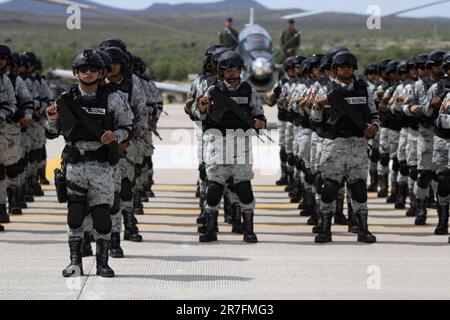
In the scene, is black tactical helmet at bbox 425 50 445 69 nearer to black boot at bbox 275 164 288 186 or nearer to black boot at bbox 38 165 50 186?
black boot at bbox 275 164 288 186

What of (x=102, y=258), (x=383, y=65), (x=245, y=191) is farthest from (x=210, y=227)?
(x=383, y=65)

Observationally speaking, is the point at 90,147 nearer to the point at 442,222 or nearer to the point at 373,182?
the point at 442,222

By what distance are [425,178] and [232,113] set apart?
3058 mm

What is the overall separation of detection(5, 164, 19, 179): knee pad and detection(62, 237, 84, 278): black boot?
13.5 feet

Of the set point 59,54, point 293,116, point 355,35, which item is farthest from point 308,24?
point 293,116

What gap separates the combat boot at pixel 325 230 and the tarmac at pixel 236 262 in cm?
13

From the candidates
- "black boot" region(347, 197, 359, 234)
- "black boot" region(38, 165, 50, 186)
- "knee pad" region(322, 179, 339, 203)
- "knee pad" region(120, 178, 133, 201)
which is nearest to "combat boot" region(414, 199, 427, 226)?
"black boot" region(347, 197, 359, 234)

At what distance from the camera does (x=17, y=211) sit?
1413 centimetres

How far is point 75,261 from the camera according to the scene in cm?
934

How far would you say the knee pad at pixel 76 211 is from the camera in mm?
9305

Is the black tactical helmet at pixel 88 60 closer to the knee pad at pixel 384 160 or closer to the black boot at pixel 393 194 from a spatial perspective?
the black boot at pixel 393 194

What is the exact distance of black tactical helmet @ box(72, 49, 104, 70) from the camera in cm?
907

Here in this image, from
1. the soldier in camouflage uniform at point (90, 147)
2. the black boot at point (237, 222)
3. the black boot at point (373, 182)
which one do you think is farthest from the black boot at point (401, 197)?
Result: the soldier in camouflage uniform at point (90, 147)
